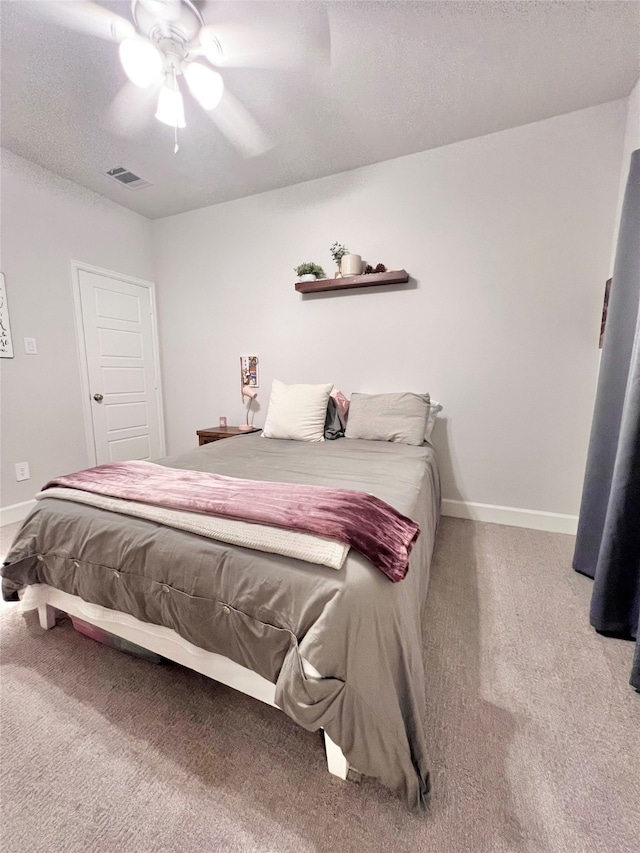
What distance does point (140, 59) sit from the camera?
4.68ft

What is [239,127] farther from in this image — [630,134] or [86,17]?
[630,134]

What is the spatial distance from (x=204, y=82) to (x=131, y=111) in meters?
0.80

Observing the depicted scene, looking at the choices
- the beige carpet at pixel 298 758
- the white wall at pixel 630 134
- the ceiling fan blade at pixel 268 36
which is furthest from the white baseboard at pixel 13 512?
the white wall at pixel 630 134

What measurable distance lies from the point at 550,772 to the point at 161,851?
0.99 metres

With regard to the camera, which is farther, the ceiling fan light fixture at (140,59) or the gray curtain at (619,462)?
the ceiling fan light fixture at (140,59)

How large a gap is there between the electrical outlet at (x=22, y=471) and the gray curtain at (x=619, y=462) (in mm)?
3626

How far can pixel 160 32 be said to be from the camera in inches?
57.8

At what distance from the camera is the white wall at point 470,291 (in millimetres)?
2129

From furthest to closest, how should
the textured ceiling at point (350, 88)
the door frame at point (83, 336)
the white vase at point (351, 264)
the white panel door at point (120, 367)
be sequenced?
the white panel door at point (120, 367) → the door frame at point (83, 336) → the white vase at point (351, 264) → the textured ceiling at point (350, 88)

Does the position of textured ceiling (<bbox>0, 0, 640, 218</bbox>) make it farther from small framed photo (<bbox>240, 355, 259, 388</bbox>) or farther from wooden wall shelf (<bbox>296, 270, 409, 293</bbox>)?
small framed photo (<bbox>240, 355, 259, 388</bbox>)

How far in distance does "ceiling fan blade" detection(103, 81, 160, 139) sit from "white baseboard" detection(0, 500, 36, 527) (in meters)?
2.60

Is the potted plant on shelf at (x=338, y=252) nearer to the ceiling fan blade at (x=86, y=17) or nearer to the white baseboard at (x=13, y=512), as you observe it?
the ceiling fan blade at (x=86, y=17)

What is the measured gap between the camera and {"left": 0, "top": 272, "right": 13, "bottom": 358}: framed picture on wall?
2432mm

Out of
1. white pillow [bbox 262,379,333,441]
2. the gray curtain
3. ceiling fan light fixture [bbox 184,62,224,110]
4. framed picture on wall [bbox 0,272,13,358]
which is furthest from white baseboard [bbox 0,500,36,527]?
the gray curtain
